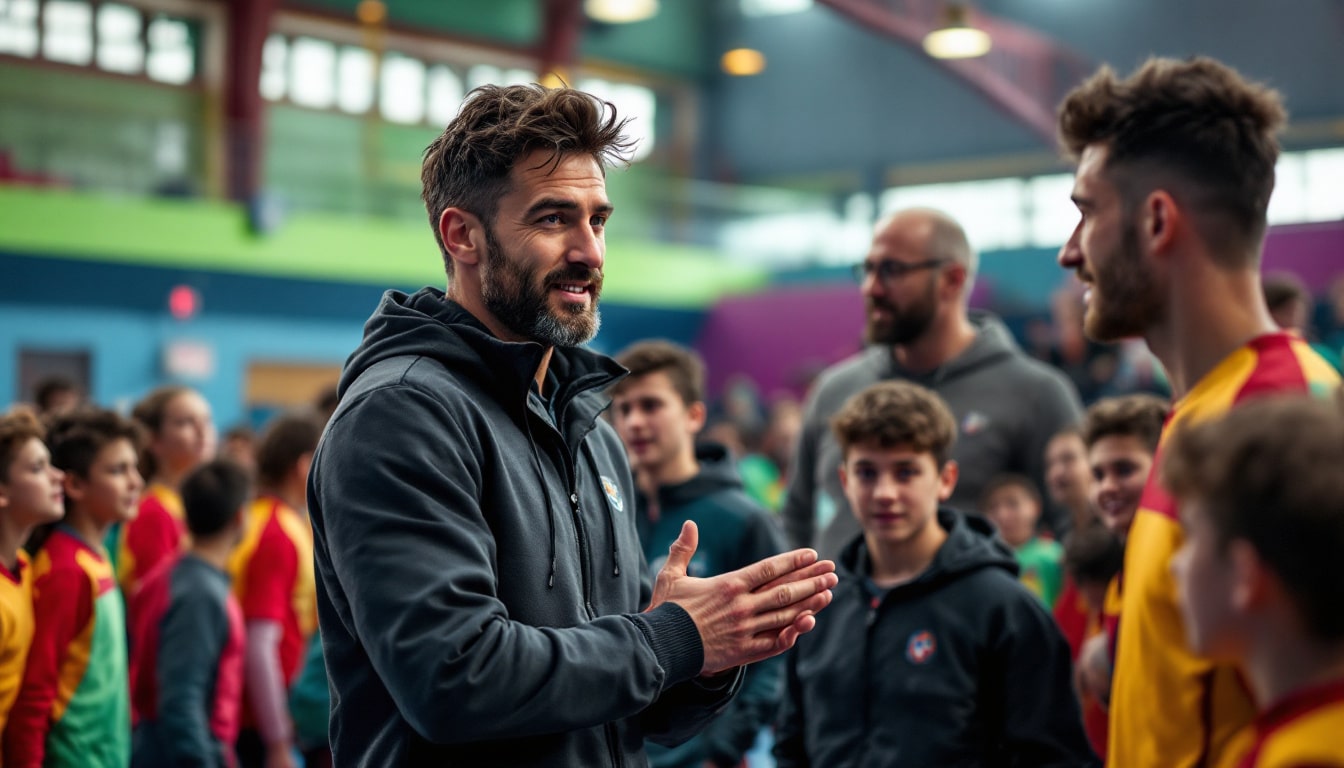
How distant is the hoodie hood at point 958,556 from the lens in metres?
3.30

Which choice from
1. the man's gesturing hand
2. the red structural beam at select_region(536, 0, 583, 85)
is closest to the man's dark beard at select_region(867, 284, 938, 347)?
the man's gesturing hand

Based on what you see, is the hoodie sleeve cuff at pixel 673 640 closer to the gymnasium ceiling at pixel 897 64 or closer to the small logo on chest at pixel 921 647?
the small logo on chest at pixel 921 647

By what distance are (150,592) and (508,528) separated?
2901 mm

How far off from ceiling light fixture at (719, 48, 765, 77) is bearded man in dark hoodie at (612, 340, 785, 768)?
60.9ft

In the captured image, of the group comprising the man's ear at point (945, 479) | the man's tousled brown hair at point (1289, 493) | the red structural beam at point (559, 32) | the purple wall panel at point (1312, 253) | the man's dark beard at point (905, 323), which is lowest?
the man's ear at point (945, 479)

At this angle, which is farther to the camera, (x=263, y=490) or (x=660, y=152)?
(x=660, y=152)

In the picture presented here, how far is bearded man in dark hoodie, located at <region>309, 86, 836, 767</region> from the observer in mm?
1986

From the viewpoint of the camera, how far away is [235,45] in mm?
17062

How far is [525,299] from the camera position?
7.80ft

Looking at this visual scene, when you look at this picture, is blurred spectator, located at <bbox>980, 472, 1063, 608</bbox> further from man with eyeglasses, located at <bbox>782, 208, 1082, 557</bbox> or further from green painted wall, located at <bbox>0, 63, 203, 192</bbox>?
green painted wall, located at <bbox>0, 63, 203, 192</bbox>

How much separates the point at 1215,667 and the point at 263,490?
4.45m

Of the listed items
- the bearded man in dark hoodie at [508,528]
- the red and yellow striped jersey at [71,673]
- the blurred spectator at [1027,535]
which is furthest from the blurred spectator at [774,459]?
the bearded man in dark hoodie at [508,528]

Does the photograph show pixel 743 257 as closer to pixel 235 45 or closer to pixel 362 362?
pixel 235 45

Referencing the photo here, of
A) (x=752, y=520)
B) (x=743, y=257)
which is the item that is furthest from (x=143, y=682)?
(x=743, y=257)
